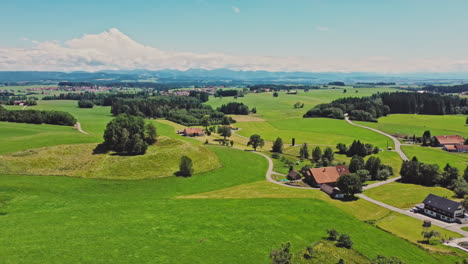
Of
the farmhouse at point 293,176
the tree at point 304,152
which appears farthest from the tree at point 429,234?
the tree at point 304,152

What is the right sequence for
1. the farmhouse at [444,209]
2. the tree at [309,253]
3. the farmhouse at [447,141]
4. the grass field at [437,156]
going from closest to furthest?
the tree at [309,253] → the farmhouse at [444,209] → the grass field at [437,156] → the farmhouse at [447,141]

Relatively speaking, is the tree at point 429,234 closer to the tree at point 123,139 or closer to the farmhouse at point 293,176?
the farmhouse at point 293,176

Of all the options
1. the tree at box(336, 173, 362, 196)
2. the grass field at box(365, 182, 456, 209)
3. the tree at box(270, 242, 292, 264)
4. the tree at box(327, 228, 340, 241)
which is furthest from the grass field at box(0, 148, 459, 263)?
the grass field at box(365, 182, 456, 209)

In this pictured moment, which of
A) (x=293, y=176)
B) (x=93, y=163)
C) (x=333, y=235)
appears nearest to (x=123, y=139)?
A: (x=93, y=163)

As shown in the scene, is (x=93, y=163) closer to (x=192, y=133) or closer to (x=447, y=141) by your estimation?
(x=192, y=133)

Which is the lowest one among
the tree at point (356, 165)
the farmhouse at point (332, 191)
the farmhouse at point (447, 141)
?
the farmhouse at point (332, 191)

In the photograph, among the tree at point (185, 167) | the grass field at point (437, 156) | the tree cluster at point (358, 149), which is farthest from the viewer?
the tree cluster at point (358, 149)
